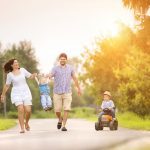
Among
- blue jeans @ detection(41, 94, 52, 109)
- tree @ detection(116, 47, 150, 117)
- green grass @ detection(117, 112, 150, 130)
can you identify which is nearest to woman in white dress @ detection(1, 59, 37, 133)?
blue jeans @ detection(41, 94, 52, 109)

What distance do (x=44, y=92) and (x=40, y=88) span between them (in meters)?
0.17

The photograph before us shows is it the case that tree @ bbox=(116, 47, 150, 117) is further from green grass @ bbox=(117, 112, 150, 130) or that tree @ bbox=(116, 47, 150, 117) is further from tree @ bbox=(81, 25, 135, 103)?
tree @ bbox=(81, 25, 135, 103)

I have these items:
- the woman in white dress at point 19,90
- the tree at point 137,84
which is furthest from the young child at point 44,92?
the tree at point 137,84

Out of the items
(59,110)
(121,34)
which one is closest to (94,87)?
(121,34)

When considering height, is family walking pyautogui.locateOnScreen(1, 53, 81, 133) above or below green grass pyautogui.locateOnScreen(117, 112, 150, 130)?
above

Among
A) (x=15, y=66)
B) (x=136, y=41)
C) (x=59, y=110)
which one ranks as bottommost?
(x=59, y=110)

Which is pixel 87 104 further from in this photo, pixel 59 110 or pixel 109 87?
pixel 59 110

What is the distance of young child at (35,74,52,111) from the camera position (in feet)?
56.9

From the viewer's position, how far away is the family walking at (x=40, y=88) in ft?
54.7

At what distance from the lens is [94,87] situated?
4534 centimetres

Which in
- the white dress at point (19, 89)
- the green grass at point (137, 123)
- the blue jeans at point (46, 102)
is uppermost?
the white dress at point (19, 89)

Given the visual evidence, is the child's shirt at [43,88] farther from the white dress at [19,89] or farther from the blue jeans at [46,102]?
the white dress at [19,89]

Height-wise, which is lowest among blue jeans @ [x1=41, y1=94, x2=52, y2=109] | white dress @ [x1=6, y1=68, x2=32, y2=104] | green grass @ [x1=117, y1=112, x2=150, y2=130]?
green grass @ [x1=117, y1=112, x2=150, y2=130]

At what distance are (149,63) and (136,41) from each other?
106 cm
